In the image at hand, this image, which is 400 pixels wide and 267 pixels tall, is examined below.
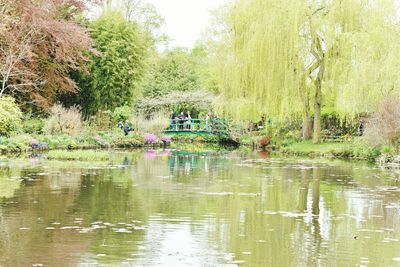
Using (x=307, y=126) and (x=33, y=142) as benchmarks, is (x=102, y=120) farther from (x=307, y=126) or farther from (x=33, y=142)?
(x=307, y=126)

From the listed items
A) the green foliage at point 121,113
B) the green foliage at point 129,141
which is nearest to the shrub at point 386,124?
the green foliage at point 129,141

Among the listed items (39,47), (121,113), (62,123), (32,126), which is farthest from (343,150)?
(39,47)

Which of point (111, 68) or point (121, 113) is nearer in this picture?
point (121, 113)

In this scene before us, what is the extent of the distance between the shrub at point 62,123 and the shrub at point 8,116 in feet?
11.5

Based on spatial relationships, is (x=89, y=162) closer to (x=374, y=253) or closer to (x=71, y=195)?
(x=71, y=195)

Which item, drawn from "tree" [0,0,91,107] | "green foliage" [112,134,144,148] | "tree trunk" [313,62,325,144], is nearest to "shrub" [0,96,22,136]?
"tree" [0,0,91,107]

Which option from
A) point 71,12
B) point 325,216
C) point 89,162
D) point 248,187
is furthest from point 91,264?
point 71,12

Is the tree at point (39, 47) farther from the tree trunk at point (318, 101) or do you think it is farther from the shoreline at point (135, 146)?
the tree trunk at point (318, 101)

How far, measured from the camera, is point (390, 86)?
28.9m

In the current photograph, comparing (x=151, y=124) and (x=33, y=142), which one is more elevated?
(x=151, y=124)

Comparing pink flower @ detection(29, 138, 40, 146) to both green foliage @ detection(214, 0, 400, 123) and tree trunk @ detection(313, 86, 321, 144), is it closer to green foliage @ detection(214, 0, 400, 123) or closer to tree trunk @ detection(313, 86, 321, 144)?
green foliage @ detection(214, 0, 400, 123)

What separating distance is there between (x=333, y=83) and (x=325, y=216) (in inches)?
862

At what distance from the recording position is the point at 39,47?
37.6 m

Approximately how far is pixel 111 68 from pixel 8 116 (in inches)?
540
